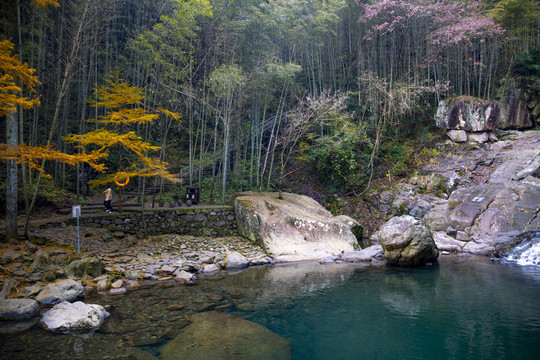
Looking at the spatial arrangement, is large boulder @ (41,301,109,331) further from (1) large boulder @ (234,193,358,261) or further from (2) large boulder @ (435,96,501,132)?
(2) large boulder @ (435,96,501,132)

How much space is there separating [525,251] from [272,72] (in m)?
10.3

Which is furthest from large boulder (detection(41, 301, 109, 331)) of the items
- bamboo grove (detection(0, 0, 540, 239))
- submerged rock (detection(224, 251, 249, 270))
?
Answer: bamboo grove (detection(0, 0, 540, 239))

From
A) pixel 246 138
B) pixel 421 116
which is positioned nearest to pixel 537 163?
pixel 421 116

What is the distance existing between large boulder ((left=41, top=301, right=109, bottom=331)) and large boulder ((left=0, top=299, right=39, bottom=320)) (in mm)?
494

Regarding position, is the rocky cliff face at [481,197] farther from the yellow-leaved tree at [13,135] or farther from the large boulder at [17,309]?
the yellow-leaved tree at [13,135]

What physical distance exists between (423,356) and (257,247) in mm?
6204

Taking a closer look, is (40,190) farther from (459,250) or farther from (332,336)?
(459,250)

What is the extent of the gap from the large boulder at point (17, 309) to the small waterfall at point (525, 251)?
10.9m

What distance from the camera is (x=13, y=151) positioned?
5.52 meters

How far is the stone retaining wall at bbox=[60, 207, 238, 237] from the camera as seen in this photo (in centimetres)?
863

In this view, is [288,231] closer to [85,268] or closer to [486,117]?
[85,268]

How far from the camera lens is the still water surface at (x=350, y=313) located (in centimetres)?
380

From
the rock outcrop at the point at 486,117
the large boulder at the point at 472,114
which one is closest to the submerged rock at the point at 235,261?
the rock outcrop at the point at 486,117

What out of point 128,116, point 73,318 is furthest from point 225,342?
point 128,116
